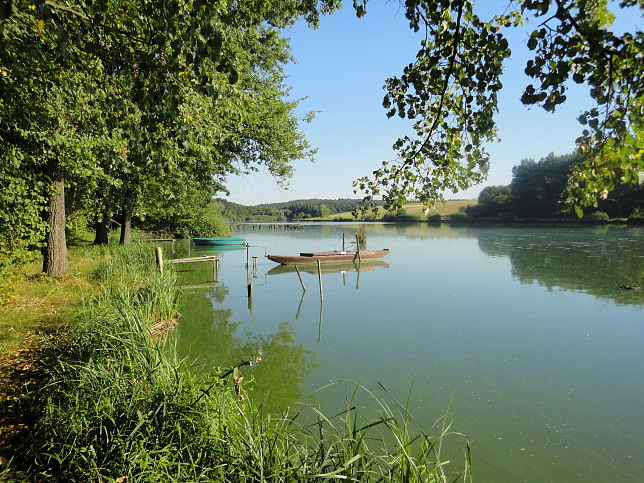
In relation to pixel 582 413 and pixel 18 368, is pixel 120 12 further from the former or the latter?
pixel 582 413

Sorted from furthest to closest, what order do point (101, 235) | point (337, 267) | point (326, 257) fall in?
point (326, 257) < point (337, 267) < point (101, 235)

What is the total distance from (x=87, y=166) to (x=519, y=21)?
9767 millimetres

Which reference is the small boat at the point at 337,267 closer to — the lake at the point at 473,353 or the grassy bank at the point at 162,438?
the lake at the point at 473,353

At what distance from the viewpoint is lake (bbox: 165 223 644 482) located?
16.9 feet

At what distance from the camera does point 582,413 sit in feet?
19.5

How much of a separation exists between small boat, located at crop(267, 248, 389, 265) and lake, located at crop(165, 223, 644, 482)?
4.41 metres

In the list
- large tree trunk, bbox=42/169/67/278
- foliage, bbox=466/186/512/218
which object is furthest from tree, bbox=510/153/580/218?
large tree trunk, bbox=42/169/67/278

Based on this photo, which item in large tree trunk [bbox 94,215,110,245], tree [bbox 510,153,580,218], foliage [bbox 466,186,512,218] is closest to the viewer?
large tree trunk [bbox 94,215,110,245]

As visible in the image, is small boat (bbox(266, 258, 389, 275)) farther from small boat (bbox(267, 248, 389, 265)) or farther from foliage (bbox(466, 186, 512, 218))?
foliage (bbox(466, 186, 512, 218))

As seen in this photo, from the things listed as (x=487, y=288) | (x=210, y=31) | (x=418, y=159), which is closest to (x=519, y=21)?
(x=418, y=159)

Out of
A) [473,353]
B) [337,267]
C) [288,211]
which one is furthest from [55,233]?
[288,211]

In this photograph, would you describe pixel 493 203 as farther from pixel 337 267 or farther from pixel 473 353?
pixel 473 353

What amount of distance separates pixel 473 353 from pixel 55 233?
10495 millimetres

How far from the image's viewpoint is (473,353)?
8.53 metres
